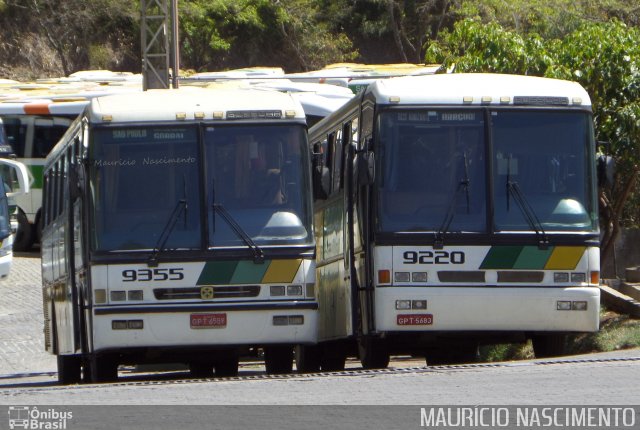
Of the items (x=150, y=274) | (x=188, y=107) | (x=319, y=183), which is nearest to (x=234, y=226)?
(x=150, y=274)

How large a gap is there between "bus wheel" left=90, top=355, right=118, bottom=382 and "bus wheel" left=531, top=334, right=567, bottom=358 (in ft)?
13.8

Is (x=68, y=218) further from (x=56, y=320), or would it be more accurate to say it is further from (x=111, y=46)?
(x=111, y=46)

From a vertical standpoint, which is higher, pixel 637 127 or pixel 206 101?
pixel 206 101

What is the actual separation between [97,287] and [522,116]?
168 inches

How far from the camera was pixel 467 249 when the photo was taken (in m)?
11.4

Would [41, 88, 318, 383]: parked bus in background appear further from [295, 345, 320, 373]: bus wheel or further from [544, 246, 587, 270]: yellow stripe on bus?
[544, 246, 587, 270]: yellow stripe on bus

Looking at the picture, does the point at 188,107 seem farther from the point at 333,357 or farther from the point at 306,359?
the point at 333,357

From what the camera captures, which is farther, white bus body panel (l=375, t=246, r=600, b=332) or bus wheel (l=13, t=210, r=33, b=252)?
bus wheel (l=13, t=210, r=33, b=252)

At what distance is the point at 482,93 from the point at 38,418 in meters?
5.41

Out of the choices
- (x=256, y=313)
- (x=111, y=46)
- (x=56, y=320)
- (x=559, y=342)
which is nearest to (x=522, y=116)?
(x=559, y=342)

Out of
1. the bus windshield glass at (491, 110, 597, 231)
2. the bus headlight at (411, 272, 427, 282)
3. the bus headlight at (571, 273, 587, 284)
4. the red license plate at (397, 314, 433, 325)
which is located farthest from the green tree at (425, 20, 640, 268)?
the red license plate at (397, 314, 433, 325)

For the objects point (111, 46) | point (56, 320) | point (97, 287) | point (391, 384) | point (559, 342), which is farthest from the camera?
point (111, 46)

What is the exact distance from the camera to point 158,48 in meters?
28.0

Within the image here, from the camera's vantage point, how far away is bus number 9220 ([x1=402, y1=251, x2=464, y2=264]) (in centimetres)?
1144
